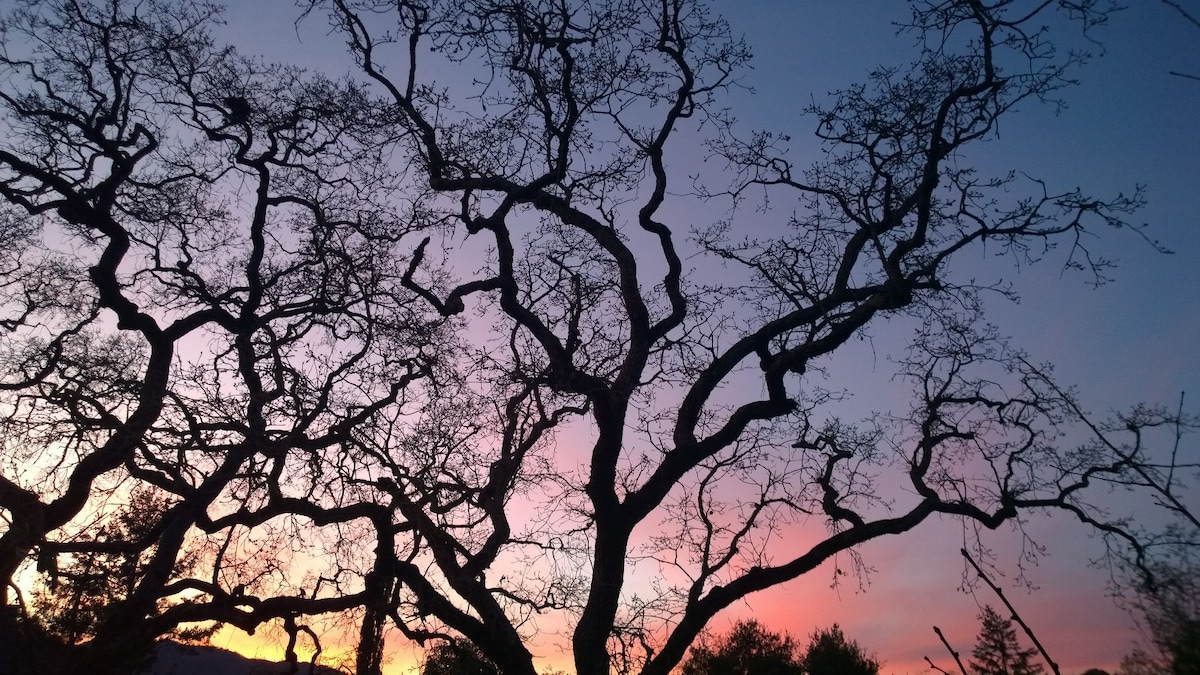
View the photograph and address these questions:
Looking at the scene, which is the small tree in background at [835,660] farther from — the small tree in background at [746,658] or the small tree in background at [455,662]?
the small tree in background at [455,662]

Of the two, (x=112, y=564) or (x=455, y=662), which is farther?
(x=455, y=662)

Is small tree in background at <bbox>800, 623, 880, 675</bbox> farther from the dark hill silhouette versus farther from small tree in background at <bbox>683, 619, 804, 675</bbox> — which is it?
the dark hill silhouette

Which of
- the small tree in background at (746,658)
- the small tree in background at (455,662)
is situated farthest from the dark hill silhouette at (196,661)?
the small tree in background at (746,658)

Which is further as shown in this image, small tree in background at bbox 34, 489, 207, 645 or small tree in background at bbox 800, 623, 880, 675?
small tree in background at bbox 800, 623, 880, 675

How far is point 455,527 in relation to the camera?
9.13 m

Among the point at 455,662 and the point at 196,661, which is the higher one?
the point at 196,661

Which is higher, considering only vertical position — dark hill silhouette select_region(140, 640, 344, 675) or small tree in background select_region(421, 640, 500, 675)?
dark hill silhouette select_region(140, 640, 344, 675)

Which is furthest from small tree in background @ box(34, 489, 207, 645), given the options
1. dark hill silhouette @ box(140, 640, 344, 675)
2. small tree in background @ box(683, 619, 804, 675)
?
small tree in background @ box(683, 619, 804, 675)

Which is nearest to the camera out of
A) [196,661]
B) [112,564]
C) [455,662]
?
[112,564]

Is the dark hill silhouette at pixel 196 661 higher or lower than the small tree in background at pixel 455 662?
higher

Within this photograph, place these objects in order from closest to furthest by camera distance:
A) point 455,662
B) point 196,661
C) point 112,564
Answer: point 112,564 → point 455,662 → point 196,661

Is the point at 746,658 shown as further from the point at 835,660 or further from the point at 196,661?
the point at 196,661

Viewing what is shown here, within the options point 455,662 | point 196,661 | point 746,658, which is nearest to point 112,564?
point 455,662

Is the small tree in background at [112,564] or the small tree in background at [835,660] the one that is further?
the small tree in background at [835,660]
